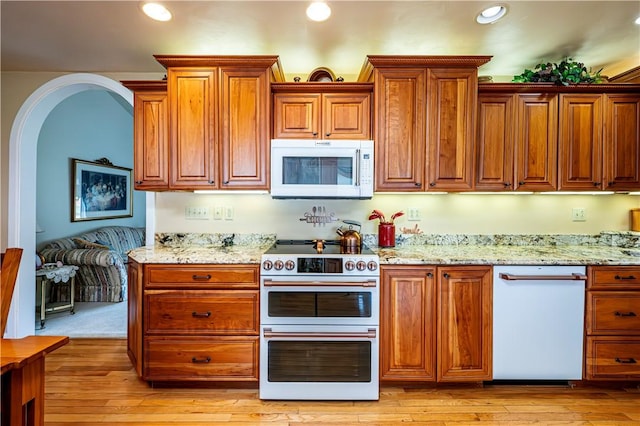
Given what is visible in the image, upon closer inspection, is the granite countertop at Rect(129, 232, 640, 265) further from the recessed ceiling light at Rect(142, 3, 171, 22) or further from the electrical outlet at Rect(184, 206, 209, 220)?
the recessed ceiling light at Rect(142, 3, 171, 22)

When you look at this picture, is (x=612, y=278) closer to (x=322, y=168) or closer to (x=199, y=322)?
(x=322, y=168)

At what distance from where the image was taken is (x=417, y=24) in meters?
2.25

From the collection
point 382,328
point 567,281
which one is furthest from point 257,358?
point 567,281

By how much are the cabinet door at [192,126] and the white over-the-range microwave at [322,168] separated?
51 centimetres

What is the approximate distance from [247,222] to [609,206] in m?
3.24

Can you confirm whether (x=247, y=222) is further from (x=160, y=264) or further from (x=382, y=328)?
(x=382, y=328)

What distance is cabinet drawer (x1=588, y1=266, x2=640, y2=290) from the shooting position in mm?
2215

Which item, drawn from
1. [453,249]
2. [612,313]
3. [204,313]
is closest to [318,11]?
[453,249]

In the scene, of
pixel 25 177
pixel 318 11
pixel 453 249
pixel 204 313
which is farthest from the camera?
pixel 25 177

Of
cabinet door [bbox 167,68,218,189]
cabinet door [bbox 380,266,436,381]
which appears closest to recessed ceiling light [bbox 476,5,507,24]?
cabinet door [bbox 380,266,436,381]

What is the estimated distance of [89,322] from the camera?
136 inches

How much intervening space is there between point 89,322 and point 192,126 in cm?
258

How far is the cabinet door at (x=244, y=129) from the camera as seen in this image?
2.44 m

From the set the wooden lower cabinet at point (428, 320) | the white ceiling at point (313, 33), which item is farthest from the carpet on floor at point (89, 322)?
the wooden lower cabinet at point (428, 320)
